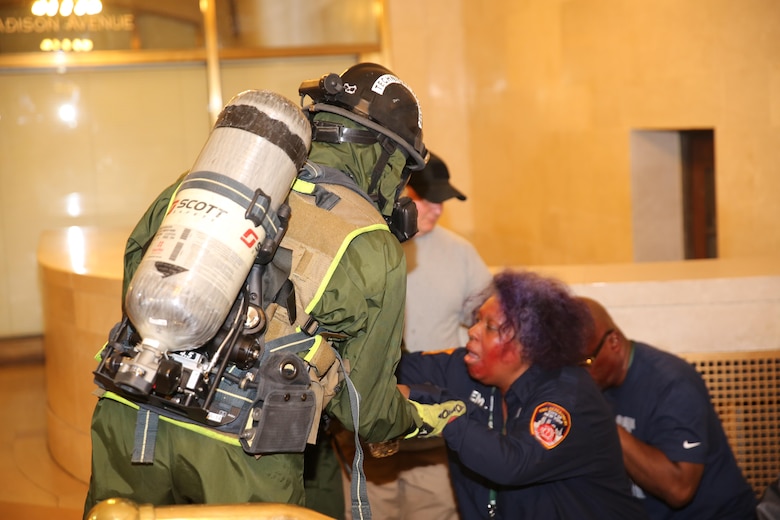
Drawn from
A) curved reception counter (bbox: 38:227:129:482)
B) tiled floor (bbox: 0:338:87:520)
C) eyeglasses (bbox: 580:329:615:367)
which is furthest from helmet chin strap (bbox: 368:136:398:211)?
tiled floor (bbox: 0:338:87:520)

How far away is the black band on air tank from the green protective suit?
29cm

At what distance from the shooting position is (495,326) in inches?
117

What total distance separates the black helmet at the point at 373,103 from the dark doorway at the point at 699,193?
4443 mm

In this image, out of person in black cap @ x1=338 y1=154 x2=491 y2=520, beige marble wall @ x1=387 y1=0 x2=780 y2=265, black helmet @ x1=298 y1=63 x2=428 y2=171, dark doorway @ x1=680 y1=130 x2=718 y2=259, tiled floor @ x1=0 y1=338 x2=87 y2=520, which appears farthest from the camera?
dark doorway @ x1=680 y1=130 x2=718 y2=259

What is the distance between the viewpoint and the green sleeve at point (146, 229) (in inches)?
90.7

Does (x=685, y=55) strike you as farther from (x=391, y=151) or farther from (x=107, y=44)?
(x=107, y=44)

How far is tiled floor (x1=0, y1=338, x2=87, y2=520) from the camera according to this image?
14.8 feet

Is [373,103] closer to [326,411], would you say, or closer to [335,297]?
[335,297]

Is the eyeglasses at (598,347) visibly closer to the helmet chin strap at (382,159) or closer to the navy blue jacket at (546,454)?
the navy blue jacket at (546,454)

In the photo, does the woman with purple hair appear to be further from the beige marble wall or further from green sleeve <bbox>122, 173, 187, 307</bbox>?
the beige marble wall

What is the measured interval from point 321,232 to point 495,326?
97 cm

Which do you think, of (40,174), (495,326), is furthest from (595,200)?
(40,174)

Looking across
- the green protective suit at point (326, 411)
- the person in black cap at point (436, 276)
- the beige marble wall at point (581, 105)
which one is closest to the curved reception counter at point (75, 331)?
the person in black cap at point (436, 276)

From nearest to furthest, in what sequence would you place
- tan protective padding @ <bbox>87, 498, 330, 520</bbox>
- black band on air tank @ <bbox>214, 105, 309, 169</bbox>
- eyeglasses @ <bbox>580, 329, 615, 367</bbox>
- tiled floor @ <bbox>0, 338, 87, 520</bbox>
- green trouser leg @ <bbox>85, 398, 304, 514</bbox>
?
tan protective padding @ <bbox>87, 498, 330, 520</bbox>, black band on air tank @ <bbox>214, 105, 309, 169</bbox>, green trouser leg @ <bbox>85, 398, 304, 514</bbox>, eyeglasses @ <bbox>580, 329, 615, 367</bbox>, tiled floor @ <bbox>0, 338, 87, 520</bbox>
